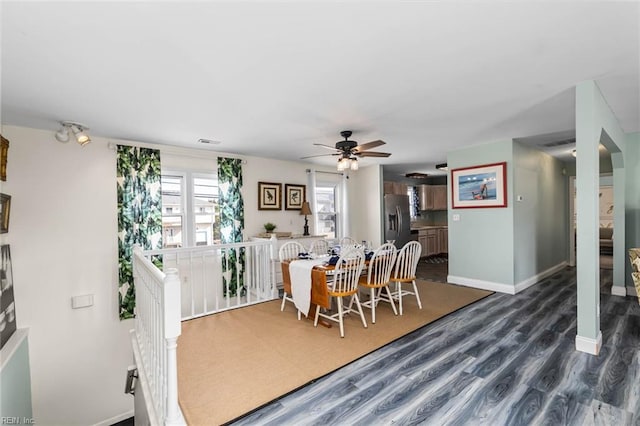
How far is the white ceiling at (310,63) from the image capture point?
160 cm

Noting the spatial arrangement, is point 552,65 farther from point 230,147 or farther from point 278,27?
point 230,147

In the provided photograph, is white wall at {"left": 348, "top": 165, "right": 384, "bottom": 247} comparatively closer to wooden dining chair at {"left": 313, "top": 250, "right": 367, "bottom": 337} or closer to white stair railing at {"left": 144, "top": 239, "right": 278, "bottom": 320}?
white stair railing at {"left": 144, "top": 239, "right": 278, "bottom": 320}

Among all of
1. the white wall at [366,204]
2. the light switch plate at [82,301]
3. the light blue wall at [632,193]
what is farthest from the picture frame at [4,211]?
the light blue wall at [632,193]

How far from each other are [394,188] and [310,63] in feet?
18.7

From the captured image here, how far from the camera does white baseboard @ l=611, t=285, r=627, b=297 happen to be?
4332 mm

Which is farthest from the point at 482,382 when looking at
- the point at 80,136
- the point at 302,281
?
the point at 80,136

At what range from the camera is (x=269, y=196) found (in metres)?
5.50

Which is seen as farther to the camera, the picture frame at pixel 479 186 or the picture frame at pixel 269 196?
the picture frame at pixel 269 196

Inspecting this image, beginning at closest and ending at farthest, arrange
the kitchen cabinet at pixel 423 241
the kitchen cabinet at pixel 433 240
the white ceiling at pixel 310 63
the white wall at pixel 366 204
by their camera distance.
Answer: the white ceiling at pixel 310 63 < the white wall at pixel 366 204 < the kitchen cabinet at pixel 423 241 < the kitchen cabinet at pixel 433 240

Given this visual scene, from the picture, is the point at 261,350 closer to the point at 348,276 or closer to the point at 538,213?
the point at 348,276

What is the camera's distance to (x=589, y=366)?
2398 mm

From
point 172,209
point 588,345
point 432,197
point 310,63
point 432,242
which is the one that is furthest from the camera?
point 432,197

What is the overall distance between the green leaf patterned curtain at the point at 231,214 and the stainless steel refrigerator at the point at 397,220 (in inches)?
137

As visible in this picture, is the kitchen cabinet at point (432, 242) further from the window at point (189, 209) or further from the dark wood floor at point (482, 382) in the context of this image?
the window at point (189, 209)
